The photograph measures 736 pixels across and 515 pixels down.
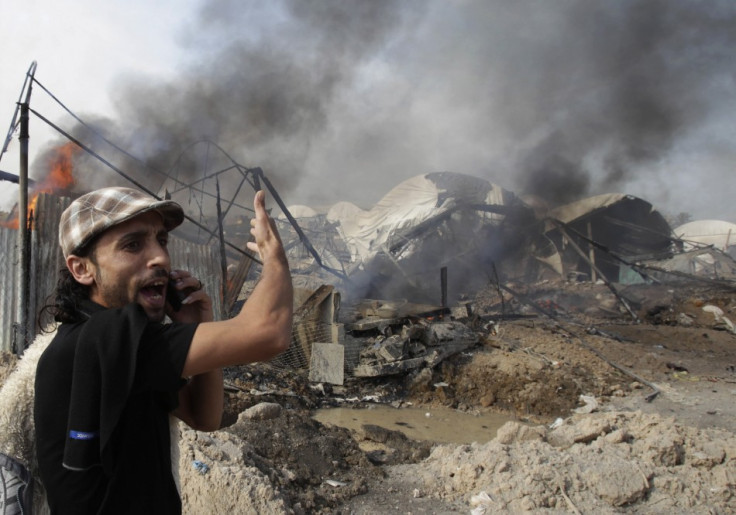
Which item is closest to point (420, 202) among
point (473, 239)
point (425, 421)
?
point (473, 239)

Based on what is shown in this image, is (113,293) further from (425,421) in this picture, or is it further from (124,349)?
(425,421)

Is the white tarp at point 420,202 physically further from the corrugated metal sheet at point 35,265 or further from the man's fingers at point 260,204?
the man's fingers at point 260,204

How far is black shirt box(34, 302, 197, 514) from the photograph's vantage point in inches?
36.9

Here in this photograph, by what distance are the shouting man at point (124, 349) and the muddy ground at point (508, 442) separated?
1869 mm

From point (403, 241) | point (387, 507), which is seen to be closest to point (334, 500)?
point (387, 507)

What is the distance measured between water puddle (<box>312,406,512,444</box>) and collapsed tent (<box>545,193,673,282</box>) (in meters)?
11.9

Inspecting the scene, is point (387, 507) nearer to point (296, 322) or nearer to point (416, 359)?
point (416, 359)

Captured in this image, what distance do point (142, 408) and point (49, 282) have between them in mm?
5192

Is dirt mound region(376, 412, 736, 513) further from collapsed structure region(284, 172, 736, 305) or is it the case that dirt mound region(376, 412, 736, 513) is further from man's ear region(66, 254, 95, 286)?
collapsed structure region(284, 172, 736, 305)

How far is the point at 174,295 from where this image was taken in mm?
1239

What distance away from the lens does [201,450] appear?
297 centimetres

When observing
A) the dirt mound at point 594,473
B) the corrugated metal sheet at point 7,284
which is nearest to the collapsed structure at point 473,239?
the corrugated metal sheet at point 7,284

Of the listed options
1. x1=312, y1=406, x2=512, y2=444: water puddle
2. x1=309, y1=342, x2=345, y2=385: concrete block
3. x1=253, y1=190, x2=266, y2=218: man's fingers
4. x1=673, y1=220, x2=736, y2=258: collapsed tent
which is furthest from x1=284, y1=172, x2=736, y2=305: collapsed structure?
x1=253, y1=190, x2=266, y2=218: man's fingers

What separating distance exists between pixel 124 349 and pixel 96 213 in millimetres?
374
